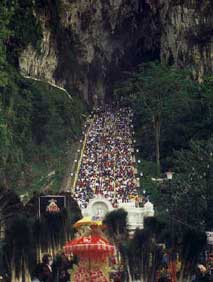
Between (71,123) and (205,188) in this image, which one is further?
(71,123)

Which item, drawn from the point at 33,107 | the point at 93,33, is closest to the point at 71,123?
the point at 33,107

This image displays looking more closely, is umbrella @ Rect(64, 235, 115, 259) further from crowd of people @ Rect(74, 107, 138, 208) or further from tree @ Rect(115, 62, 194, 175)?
tree @ Rect(115, 62, 194, 175)

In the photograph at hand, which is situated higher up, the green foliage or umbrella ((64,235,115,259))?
the green foliage

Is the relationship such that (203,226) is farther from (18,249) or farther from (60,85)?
(60,85)

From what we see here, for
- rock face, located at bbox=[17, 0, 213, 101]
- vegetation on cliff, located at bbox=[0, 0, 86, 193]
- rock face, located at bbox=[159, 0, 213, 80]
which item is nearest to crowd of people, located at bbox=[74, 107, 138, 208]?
vegetation on cliff, located at bbox=[0, 0, 86, 193]

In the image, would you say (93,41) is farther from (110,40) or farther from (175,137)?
(175,137)
